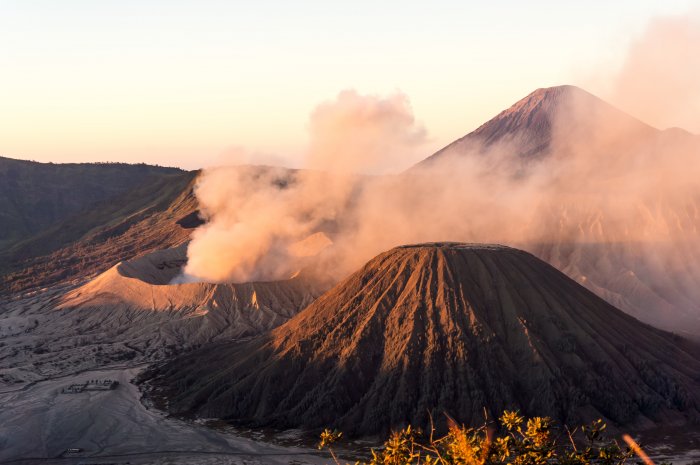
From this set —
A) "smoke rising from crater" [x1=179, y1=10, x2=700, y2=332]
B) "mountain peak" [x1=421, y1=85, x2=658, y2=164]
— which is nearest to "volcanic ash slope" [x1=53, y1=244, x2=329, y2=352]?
"smoke rising from crater" [x1=179, y1=10, x2=700, y2=332]

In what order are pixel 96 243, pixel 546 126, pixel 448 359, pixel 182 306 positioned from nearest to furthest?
pixel 448 359 < pixel 182 306 < pixel 546 126 < pixel 96 243

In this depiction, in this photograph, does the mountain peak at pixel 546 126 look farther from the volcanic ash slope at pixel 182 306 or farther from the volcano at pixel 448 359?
the volcano at pixel 448 359

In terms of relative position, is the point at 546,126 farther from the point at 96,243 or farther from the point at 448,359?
the point at 448,359

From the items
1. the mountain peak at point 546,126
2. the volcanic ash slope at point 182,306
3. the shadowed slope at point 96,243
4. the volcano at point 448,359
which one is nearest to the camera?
the volcano at point 448,359

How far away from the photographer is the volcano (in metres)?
65.5

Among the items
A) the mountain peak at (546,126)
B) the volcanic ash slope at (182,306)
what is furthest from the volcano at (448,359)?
the mountain peak at (546,126)

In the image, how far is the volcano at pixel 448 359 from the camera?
215 ft

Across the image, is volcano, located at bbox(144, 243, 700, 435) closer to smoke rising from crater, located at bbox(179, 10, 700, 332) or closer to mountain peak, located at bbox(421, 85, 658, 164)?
smoke rising from crater, located at bbox(179, 10, 700, 332)

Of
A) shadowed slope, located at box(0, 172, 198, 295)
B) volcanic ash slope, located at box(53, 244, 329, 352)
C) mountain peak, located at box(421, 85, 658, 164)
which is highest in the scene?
mountain peak, located at box(421, 85, 658, 164)

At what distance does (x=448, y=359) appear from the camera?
6800 centimetres

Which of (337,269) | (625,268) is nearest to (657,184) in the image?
(625,268)

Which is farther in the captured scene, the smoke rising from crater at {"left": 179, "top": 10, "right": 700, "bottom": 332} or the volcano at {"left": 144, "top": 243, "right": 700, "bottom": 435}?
the smoke rising from crater at {"left": 179, "top": 10, "right": 700, "bottom": 332}

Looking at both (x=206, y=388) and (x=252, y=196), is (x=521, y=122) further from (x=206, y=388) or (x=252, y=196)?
(x=206, y=388)

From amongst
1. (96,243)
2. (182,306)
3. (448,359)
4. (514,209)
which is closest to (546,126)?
(514,209)
